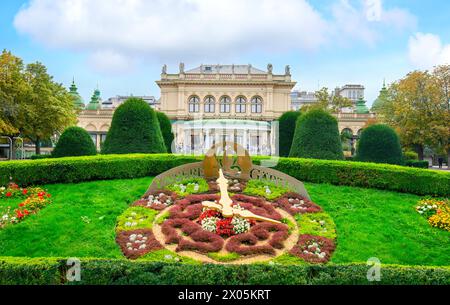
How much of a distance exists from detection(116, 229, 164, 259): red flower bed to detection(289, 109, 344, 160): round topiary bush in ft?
28.8

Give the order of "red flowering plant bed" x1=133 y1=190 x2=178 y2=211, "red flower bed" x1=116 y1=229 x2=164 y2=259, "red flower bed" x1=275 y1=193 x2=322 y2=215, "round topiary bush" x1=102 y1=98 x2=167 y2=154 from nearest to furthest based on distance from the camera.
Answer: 1. "red flower bed" x1=116 y1=229 x2=164 y2=259
2. "red flower bed" x1=275 y1=193 x2=322 y2=215
3. "red flowering plant bed" x1=133 y1=190 x2=178 y2=211
4. "round topiary bush" x1=102 y1=98 x2=167 y2=154

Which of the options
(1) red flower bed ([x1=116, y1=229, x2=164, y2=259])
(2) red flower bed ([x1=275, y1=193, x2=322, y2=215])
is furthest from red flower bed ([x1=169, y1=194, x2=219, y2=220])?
(2) red flower bed ([x1=275, y1=193, x2=322, y2=215])

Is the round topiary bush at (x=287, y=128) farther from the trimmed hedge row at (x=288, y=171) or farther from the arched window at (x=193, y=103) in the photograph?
the arched window at (x=193, y=103)

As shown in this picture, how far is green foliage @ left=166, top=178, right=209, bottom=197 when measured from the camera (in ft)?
34.7

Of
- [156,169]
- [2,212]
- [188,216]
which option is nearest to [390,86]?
[156,169]

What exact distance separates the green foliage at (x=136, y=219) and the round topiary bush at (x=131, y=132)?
5962 mm

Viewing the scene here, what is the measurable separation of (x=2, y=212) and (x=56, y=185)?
2313 mm

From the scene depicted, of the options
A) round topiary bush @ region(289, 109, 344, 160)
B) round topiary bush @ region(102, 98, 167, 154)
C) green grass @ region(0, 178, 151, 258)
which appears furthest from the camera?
round topiary bush @ region(102, 98, 167, 154)

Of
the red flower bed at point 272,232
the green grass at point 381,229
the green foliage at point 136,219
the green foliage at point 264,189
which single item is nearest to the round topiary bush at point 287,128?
the green grass at point 381,229

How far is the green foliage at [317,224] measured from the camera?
831 cm

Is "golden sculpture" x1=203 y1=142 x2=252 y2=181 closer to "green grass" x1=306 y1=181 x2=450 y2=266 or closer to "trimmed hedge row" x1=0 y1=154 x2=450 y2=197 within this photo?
"trimmed hedge row" x1=0 y1=154 x2=450 y2=197
